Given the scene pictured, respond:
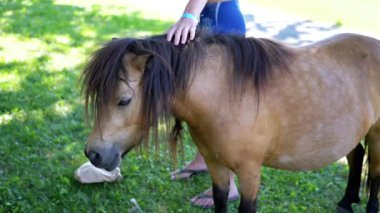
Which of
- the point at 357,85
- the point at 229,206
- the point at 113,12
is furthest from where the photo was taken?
the point at 113,12

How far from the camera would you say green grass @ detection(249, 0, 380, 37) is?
24.2 ft

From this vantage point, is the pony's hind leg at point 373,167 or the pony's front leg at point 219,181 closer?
the pony's front leg at point 219,181

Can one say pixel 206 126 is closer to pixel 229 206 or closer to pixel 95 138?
pixel 95 138

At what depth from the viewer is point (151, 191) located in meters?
3.64

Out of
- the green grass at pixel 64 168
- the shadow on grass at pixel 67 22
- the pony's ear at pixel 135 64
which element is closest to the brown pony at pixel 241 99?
the pony's ear at pixel 135 64

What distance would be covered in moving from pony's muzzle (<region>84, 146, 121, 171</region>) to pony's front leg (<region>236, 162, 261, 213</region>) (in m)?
0.70

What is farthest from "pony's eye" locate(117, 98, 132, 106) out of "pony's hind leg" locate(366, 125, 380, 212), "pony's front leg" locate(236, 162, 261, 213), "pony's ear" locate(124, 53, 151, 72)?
"pony's hind leg" locate(366, 125, 380, 212)

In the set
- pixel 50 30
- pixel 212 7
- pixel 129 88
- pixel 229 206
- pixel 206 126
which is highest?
pixel 212 7

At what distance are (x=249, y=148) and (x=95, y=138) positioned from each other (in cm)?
81

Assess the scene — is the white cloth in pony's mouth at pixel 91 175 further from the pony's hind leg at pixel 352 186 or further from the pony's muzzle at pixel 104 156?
the pony's hind leg at pixel 352 186

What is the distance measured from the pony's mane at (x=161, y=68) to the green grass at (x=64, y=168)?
41 centimetres

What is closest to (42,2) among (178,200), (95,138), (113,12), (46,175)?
(113,12)

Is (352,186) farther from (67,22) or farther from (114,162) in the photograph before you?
(67,22)

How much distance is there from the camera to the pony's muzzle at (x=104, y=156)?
2.22m
